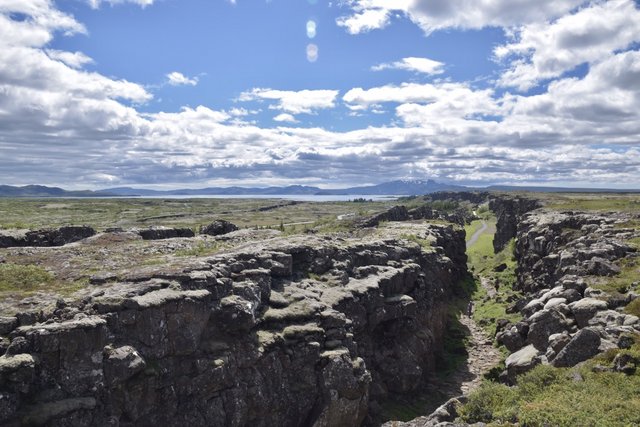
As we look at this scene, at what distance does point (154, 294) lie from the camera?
3662 centimetres

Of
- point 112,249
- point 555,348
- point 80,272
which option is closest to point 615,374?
point 555,348

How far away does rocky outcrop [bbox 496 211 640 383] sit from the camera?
3522 cm

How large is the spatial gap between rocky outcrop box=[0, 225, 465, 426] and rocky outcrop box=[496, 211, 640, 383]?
45.5 ft

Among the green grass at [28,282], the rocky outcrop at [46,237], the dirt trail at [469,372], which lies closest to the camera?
the green grass at [28,282]

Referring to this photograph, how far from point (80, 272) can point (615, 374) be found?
→ 4233 cm

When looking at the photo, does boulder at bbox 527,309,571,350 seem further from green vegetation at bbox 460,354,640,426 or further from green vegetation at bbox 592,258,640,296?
green vegetation at bbox 460,354,640,426

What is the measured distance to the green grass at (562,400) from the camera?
24516mm

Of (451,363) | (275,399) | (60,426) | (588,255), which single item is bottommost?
(451,363)

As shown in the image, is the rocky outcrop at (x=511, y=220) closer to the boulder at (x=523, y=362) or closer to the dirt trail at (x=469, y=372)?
the dirt trail at (x=469, y=372)

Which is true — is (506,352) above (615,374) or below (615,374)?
below

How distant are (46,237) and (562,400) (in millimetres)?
57433

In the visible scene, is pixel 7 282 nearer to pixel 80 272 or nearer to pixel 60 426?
pixel 80 272

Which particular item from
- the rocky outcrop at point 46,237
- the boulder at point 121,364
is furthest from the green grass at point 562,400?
the rocky outcrop at point 46,237

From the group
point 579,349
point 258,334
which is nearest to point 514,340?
point 579,349
